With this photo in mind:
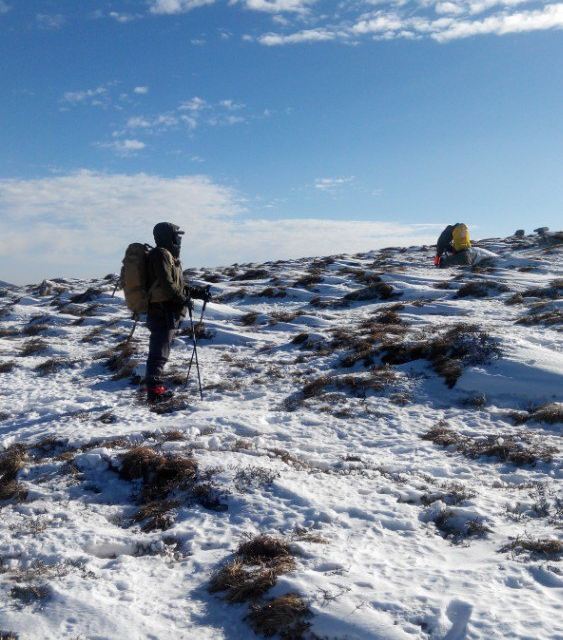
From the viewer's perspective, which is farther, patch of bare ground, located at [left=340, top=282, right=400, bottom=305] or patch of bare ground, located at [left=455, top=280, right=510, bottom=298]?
patch of bare ground, located at [left=340, top=282, right=400, bottom=305]

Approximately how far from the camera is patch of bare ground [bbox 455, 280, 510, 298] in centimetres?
1633

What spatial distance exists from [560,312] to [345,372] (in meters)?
5.82

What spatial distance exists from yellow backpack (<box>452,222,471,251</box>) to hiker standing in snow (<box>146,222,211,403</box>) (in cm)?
1651

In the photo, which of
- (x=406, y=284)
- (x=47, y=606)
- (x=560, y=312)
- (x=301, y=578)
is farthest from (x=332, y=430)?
(x=406, y=284)

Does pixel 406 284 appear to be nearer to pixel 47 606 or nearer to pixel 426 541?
pixel 426 541

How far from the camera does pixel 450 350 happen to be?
32.2 ft

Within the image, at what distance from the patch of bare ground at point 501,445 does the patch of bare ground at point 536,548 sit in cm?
196

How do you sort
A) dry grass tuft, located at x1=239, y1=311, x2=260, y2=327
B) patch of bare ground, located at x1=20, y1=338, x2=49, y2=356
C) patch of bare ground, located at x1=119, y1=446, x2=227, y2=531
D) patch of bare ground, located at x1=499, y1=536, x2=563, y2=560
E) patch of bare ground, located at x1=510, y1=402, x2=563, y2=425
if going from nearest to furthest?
patch of bare ground, located at x1=499, y1=536, x2=563, y2=560 < patch of bare ground, located at x1=119, y1=446, x2=227, y2=531 < patch of bare ground, located at x1=510, y1=402, x2=563, y2=425 < patch of bare ground, located at x1=20, y1=338, x2=49, y2=356 < dry grass tuft, located at x1=239, y1=311, x2=260, y2=327

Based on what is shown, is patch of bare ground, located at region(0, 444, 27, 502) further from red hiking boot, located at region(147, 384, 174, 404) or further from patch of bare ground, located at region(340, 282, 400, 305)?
patch of bare ground, located at region(340, 282, 400, 305)

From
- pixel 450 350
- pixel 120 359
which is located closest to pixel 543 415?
pixel 450 350

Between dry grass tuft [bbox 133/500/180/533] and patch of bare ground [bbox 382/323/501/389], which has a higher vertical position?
patch of bare ground [bbox 382/323/501/389]

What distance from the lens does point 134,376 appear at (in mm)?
10430

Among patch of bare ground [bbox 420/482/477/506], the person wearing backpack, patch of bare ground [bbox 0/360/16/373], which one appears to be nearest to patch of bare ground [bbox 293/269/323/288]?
the person wearing backpack

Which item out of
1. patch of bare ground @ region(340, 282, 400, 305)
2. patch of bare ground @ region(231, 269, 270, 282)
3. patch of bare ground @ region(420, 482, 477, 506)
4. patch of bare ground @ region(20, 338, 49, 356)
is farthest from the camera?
patch of bare ground @ region(231, 269, 270, 282)
